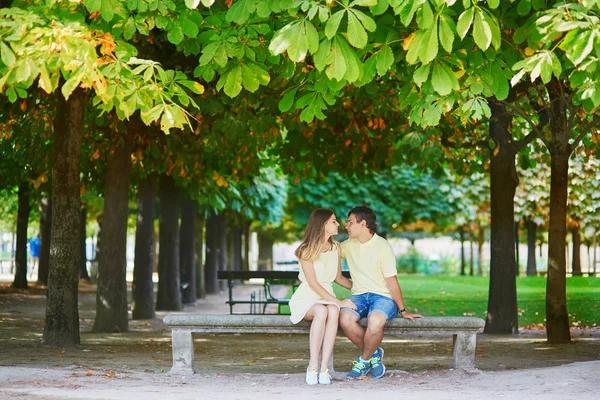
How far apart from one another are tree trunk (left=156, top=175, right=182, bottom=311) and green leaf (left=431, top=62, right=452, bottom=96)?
1479 centimetres

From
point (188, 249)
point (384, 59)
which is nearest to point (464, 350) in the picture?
point (384, 59)

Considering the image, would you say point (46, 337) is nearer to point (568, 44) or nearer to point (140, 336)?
point (140, 336)

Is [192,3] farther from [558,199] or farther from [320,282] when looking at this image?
[558,199]

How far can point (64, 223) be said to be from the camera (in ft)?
41.4

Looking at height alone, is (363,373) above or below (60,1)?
below

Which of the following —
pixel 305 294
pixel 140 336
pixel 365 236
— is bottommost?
pixel 140 336

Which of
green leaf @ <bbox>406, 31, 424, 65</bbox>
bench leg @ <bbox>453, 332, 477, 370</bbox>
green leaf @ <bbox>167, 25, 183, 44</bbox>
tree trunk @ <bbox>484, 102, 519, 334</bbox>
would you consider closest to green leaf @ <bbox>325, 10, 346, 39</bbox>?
green leaf @ <bbox>406, 31, 424, 65</bbox>

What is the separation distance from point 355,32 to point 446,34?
62 centimetres

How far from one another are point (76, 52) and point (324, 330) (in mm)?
3591

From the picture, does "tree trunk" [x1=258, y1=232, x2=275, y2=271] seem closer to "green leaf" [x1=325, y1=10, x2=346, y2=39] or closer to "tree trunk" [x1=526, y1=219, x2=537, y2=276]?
"tree trunk" [x1=526, y1=219, x2=537, y2=276]

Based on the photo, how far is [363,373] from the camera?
30.1 feet

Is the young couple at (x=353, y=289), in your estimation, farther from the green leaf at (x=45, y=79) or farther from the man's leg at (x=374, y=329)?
the green leaf at (x=45, y=79)

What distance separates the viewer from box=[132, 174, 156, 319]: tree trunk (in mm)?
18688

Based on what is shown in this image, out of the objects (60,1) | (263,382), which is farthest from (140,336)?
(60,1)
